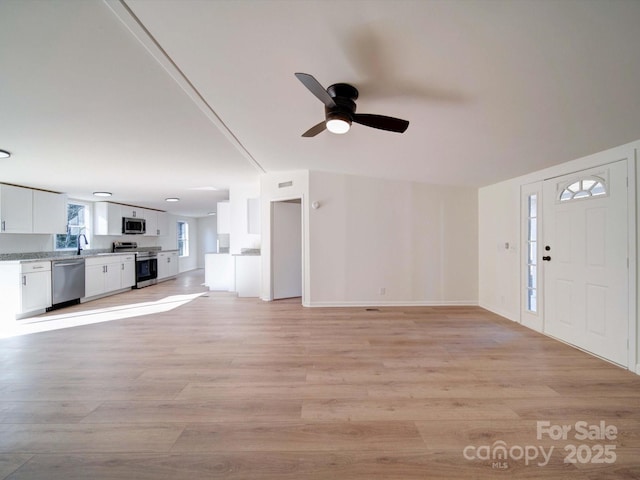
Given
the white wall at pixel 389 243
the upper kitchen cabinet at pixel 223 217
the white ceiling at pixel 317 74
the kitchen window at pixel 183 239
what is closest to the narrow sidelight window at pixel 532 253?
the white ceiling at pixel 317 74

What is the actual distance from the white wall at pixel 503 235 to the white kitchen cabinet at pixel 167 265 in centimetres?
842

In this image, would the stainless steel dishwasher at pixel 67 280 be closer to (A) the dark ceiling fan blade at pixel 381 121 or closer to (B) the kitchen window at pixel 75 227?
(B) the kitchen window at pixel 75 227

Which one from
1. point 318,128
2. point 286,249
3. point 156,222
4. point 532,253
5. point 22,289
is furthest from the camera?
point 156,222

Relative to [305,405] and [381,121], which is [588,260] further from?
[305,405]

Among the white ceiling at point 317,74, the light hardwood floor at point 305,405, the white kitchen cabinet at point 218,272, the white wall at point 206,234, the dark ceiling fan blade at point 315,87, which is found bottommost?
the light hardwood floor at point 305,405

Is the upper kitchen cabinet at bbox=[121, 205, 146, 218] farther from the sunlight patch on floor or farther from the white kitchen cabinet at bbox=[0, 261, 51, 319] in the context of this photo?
the sunlight patch on floor

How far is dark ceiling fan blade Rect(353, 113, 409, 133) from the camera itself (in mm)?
2029

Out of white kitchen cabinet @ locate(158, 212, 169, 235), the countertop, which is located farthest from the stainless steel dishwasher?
white kitchen cabinet @ locate(158, 212, 169, 235)

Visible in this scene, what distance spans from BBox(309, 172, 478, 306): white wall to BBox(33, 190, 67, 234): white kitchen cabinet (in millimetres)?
5292

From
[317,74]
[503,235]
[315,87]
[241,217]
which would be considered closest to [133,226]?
[241,217]

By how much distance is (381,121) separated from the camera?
2.07 metres

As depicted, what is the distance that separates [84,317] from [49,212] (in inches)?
103

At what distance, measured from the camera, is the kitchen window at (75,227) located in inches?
230

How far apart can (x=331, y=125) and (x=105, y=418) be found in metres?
2.70
